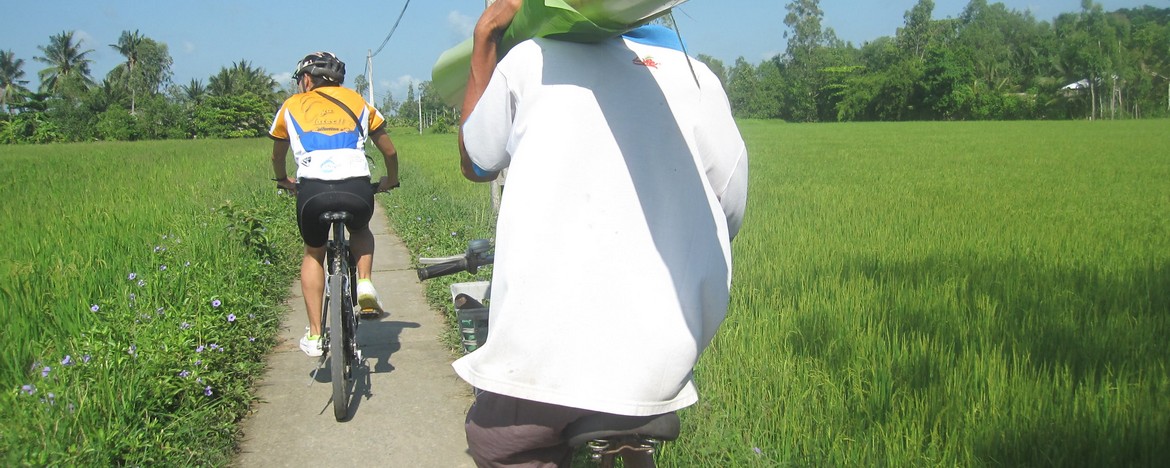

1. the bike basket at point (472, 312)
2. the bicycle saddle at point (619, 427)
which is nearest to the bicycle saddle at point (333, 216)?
the bike basket at point (472, 312)

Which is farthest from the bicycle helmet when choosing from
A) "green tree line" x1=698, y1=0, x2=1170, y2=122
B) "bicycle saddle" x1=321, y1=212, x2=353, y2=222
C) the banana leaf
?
"green tree line" x1=698, y1=0, x2=1170, y2=122

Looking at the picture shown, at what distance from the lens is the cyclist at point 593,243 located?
1594 mm

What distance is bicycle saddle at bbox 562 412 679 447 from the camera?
1.66 meters

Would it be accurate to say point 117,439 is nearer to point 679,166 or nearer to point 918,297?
point 679,166

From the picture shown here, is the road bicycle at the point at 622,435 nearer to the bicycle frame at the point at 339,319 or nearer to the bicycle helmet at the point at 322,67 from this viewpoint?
the bicycle frame at the point at 339,319

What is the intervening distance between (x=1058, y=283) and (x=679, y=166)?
4.21 meters

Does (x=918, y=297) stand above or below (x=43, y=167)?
below

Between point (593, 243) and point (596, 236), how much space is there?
0.01m

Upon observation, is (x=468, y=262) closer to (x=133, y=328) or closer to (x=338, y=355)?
(x=338, y=355)

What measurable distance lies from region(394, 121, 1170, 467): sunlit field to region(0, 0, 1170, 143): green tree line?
44880mm

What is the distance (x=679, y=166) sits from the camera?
1.67 m

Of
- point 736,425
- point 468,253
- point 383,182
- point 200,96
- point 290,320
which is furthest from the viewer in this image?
point 200,96

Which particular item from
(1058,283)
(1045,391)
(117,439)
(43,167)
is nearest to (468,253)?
(117,439)

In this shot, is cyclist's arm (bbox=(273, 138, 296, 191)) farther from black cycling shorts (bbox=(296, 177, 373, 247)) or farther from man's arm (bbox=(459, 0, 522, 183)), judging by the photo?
man's arm (bbox=(459, 0, 522, 183))
